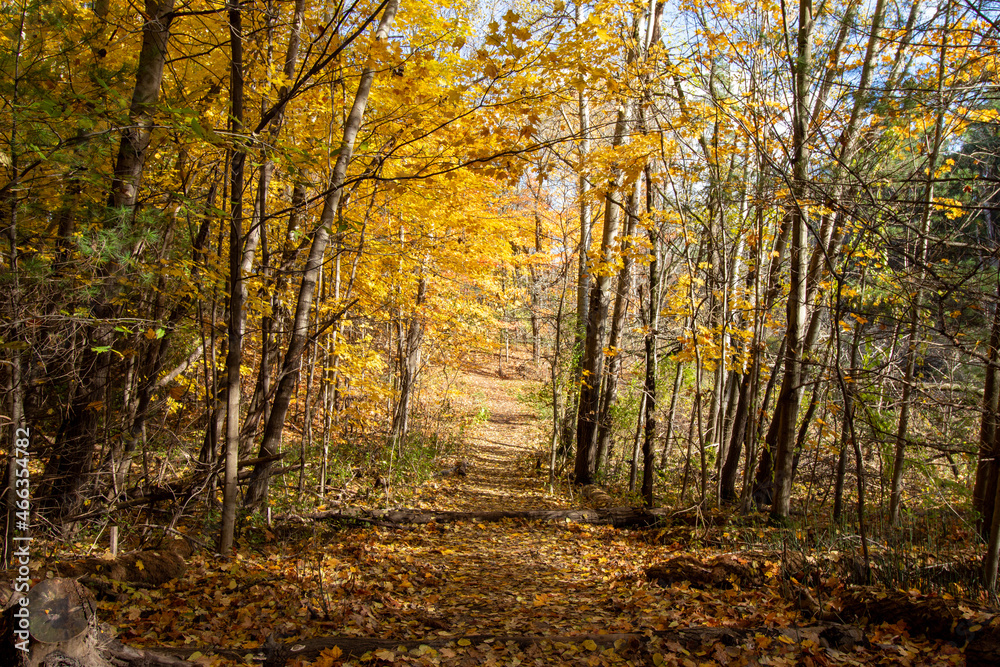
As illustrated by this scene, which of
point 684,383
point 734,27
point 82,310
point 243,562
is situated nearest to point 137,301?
Result: point 82,310

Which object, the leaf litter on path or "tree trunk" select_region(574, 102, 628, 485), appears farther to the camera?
"tree trunk" select_region(574, 102, 628, 485)

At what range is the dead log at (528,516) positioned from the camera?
6594mm

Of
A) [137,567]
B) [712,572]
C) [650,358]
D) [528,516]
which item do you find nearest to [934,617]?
[712,572]

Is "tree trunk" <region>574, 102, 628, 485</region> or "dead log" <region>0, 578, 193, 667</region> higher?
"tree trunk" <region>574, 102, 628, 485</region>

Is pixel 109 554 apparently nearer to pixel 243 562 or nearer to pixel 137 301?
pixel 243 562

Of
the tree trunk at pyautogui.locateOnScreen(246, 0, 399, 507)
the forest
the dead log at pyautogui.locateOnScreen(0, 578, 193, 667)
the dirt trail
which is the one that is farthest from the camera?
the dirt trail

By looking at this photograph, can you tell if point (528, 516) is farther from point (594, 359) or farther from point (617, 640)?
point (617, 640)

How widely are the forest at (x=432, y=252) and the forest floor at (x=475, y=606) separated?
155 mm

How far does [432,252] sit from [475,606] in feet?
16.5

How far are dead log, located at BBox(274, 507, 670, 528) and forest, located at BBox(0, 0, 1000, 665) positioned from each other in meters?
0.05

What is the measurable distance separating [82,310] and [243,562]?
99.8 inches

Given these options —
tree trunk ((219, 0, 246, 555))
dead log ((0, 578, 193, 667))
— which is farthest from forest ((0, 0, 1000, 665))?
dead log ((0, 578, 193, 667))

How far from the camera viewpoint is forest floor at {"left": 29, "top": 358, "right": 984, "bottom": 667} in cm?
296

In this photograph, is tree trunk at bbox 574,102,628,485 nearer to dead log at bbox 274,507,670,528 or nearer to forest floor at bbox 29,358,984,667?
dead log at bbox 274,507,670,528
